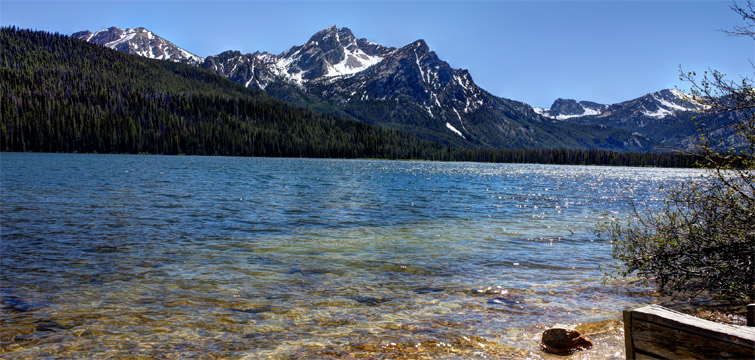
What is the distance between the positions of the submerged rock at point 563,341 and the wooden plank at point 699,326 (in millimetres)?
4743

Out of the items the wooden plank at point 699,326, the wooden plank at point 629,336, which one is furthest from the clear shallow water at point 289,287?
the wooden plank at point 699,326

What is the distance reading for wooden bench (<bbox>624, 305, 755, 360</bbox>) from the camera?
3.81 metres

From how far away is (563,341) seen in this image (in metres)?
8.95

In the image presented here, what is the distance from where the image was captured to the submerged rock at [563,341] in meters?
8.91

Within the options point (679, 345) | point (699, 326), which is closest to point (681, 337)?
point (679, 345)

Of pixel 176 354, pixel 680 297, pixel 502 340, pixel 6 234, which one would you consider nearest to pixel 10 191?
pixel 6 234

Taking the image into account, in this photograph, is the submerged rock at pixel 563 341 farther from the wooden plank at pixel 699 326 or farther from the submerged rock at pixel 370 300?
the wooden plank at pixel 699 326

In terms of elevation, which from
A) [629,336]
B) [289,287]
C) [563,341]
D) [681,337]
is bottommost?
[289,287]

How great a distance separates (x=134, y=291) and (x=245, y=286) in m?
3.08

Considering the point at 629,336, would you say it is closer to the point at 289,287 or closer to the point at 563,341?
the point at 563,341

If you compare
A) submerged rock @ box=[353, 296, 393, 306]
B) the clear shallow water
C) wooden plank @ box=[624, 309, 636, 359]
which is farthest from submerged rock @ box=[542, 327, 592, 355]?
wooden plank @ box=[624, 309, 636, 359]

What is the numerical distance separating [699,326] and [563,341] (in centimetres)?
538

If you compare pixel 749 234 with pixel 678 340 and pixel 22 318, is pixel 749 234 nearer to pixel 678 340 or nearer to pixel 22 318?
pixel 678 340

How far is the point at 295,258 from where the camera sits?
57.2ft
